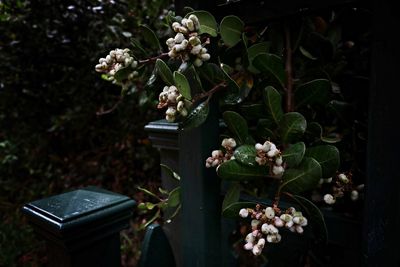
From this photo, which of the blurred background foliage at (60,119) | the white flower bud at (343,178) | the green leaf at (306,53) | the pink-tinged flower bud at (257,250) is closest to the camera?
the pink-tinged flower bud at (257,250)

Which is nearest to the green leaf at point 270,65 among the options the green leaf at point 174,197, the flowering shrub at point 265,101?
the flowering shrub at point 265,101

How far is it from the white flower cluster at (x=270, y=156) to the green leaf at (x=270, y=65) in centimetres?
15

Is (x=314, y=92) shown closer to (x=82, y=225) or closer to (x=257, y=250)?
(x=257, y=250)

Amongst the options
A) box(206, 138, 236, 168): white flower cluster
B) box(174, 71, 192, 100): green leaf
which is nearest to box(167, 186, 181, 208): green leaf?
box(206, 138, 236, 168): white flower cluster

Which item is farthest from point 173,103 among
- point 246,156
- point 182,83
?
point 246,156

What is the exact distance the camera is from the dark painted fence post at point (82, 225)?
63 cm

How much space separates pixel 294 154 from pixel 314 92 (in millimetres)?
129

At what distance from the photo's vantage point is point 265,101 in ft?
1.79

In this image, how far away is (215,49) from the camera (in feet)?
2.15

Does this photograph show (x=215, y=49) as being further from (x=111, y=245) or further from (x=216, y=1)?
(x=111, y=245)

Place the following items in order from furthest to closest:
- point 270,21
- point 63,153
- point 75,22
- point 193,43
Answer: point 63,153 → point 75,22 → point 270,21 → point 193,43

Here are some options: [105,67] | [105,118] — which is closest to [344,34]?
[105,67]

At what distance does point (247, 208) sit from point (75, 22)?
225 cm

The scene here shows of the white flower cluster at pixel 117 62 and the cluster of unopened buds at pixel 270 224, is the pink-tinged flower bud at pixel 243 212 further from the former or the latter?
the white flower cluster at pixel 117 62
